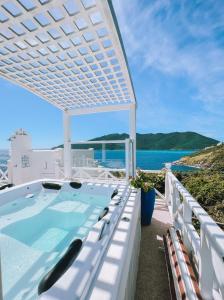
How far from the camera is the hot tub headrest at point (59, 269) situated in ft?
3.65

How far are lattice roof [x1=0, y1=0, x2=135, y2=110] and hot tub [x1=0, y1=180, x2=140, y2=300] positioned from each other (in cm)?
243

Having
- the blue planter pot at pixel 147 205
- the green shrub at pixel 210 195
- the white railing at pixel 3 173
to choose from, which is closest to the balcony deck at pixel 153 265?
the blue planter pot at pixel 147 205

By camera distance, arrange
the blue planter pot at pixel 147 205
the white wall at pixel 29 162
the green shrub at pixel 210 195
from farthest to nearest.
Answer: the white wall at pixel 29 162, the green shrub at pixel 210 195, the blue planter pot at pixel 147 205

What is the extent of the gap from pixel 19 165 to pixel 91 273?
20.5ft

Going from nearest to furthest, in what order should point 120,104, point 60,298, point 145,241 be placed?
point 60,298, point 145,241, point 120,104

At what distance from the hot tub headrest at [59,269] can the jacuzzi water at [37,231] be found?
0.54 m

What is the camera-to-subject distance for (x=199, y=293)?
1.31m

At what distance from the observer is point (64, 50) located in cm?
311

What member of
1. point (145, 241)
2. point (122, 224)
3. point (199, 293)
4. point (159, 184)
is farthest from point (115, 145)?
point (199, 293)

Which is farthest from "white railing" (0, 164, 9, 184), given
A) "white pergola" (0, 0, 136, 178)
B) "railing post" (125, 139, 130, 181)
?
"railing post" (125, 139, 130, 181)

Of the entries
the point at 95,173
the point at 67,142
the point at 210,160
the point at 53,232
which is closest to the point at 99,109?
the point at 67,142

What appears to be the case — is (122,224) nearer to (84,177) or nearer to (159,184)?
(84,177)

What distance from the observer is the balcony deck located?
6.33 ft

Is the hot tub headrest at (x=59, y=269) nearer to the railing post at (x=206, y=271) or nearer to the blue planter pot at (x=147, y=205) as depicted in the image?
the railing post at (x=206, y=271)
